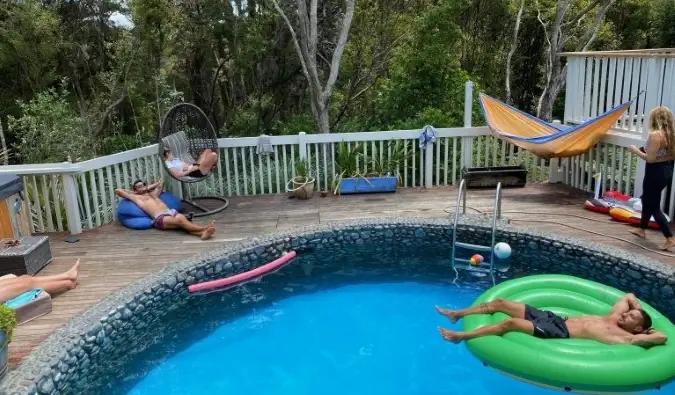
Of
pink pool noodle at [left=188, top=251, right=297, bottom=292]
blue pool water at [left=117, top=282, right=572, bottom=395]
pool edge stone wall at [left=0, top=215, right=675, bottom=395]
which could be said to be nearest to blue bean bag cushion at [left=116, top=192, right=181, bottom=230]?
pool edge stone wall at [left=0, top=215, right=675, bottom=395]

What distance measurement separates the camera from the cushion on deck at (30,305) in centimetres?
371

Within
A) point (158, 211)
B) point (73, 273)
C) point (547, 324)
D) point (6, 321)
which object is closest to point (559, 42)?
point (158, 211)

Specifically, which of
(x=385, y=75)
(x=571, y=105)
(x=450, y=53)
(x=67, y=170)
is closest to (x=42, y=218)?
(x=67, y=170)

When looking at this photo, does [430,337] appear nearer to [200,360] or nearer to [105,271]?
[200,360]

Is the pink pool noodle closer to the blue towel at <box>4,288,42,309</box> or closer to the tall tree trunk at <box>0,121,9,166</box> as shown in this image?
the blue towel at <box>4,288,42,309</box>

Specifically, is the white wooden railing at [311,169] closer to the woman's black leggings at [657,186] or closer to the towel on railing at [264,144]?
the towel on railing at [264,144]

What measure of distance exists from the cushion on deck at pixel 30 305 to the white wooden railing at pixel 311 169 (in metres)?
1.78

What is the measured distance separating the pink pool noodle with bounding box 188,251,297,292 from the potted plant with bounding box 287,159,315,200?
1.45 metres

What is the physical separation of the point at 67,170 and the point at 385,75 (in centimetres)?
916

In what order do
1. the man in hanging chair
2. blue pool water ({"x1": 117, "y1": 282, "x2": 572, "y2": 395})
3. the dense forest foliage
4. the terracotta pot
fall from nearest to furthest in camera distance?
blue pool water ({"x1": 117, "y1": 282, "x2": 572, "y2": 395}), the man in hanging chair, the terracotta pot, the dense forest foliage

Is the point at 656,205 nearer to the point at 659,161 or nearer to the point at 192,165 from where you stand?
the point at 659,161

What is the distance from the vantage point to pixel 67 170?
528 cm

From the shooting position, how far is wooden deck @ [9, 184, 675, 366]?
4.16m

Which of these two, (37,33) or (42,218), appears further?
(37,33)
